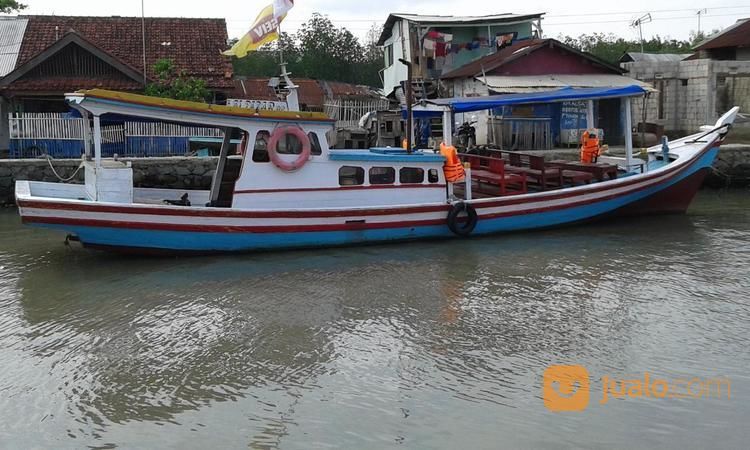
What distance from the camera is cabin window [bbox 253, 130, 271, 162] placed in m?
10.7

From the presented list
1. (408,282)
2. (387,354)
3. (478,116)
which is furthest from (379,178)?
(478,116)

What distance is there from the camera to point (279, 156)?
10.7 meters

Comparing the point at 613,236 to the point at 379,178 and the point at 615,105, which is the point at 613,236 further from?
the point at 615,105

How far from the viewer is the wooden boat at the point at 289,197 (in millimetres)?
10000

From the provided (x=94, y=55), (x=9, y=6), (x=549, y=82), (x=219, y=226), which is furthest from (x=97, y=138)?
(x=9, y=6)

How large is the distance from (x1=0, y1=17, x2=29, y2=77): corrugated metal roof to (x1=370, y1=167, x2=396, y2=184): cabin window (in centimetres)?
1422

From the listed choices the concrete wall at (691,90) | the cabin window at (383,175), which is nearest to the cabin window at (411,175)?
the cabin window at (383,175)

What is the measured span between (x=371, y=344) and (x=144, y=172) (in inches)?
441

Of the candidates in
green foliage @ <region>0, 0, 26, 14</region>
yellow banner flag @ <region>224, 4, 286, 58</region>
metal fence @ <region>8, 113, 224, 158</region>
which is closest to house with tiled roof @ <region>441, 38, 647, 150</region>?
metal fence @ <region>8, 113, 224, 158</region>

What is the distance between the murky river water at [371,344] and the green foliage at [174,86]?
8.70 metres

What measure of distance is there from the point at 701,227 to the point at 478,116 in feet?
28.5

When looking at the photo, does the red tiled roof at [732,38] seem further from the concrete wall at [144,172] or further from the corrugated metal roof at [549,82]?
the concrete wall at [144,172]

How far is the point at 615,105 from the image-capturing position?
2234 cm

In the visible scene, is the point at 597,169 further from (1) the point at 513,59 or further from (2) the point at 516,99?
(1) the point at 513,59
